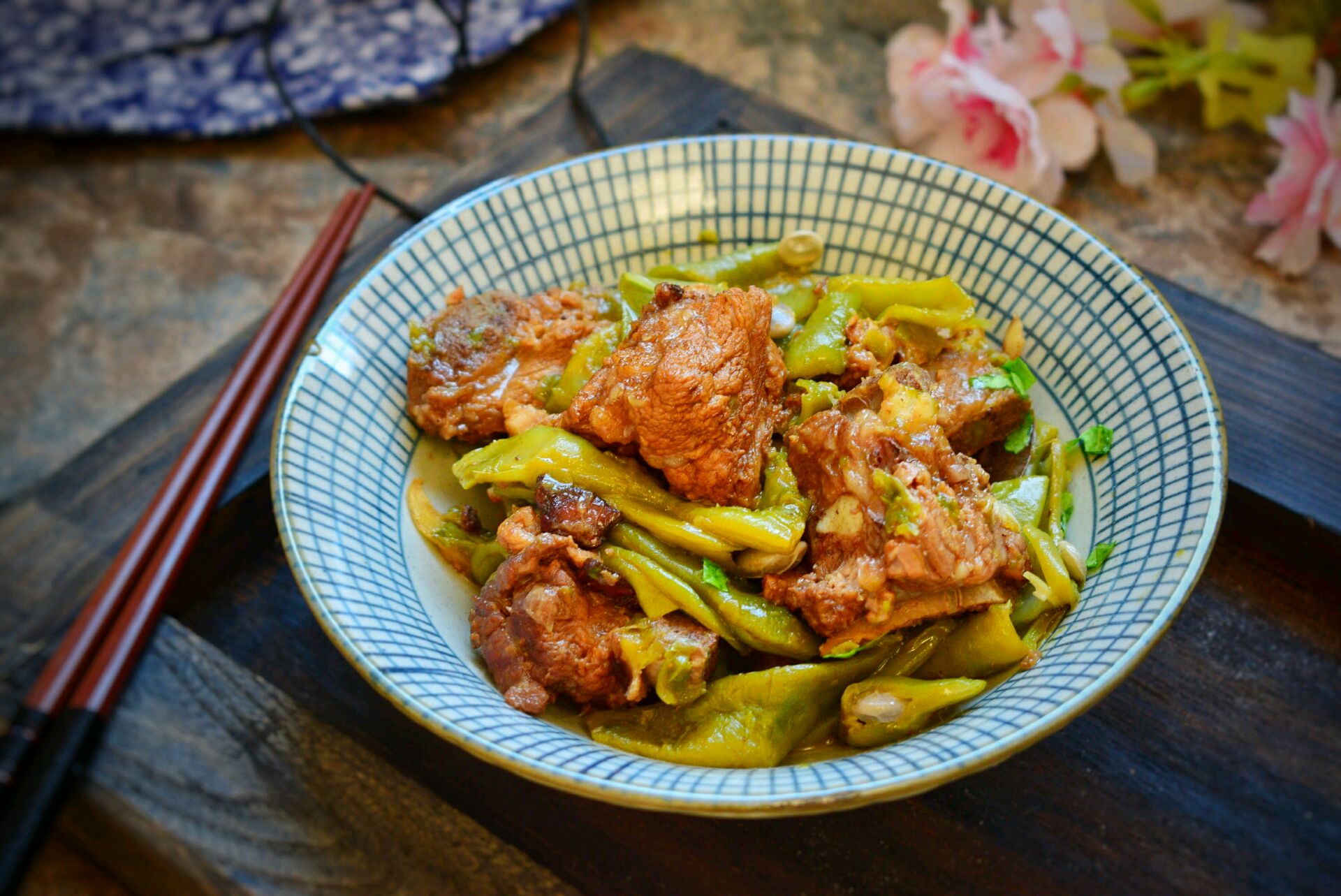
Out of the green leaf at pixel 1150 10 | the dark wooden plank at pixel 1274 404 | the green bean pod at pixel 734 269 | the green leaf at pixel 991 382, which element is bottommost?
the green bean pod at pixel 734 269

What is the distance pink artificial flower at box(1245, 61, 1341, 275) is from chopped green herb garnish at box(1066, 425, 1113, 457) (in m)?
1.79

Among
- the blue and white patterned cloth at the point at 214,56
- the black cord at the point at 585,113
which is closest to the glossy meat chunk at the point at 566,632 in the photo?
the black cord at the point at 585,113

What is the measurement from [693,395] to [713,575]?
1.18 feet

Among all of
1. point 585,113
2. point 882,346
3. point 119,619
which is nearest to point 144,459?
point 119,619

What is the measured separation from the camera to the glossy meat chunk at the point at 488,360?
2.24 m

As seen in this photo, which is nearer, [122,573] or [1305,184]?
[122,573]

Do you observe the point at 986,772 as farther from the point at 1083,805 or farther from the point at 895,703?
the point at 895,703

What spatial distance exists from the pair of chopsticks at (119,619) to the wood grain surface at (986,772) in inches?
2.8

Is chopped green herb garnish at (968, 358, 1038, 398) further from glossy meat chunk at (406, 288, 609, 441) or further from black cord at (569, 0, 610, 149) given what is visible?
black cord at (569, 0, 610, 149)

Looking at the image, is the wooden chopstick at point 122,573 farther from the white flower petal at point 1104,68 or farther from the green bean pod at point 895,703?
the white flower petal at point 1104,68

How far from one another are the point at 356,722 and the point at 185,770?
38cm

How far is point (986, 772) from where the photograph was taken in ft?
6.65

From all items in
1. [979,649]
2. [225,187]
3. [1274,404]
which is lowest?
[225,187]

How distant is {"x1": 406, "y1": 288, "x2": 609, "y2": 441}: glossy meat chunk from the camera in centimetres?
224
